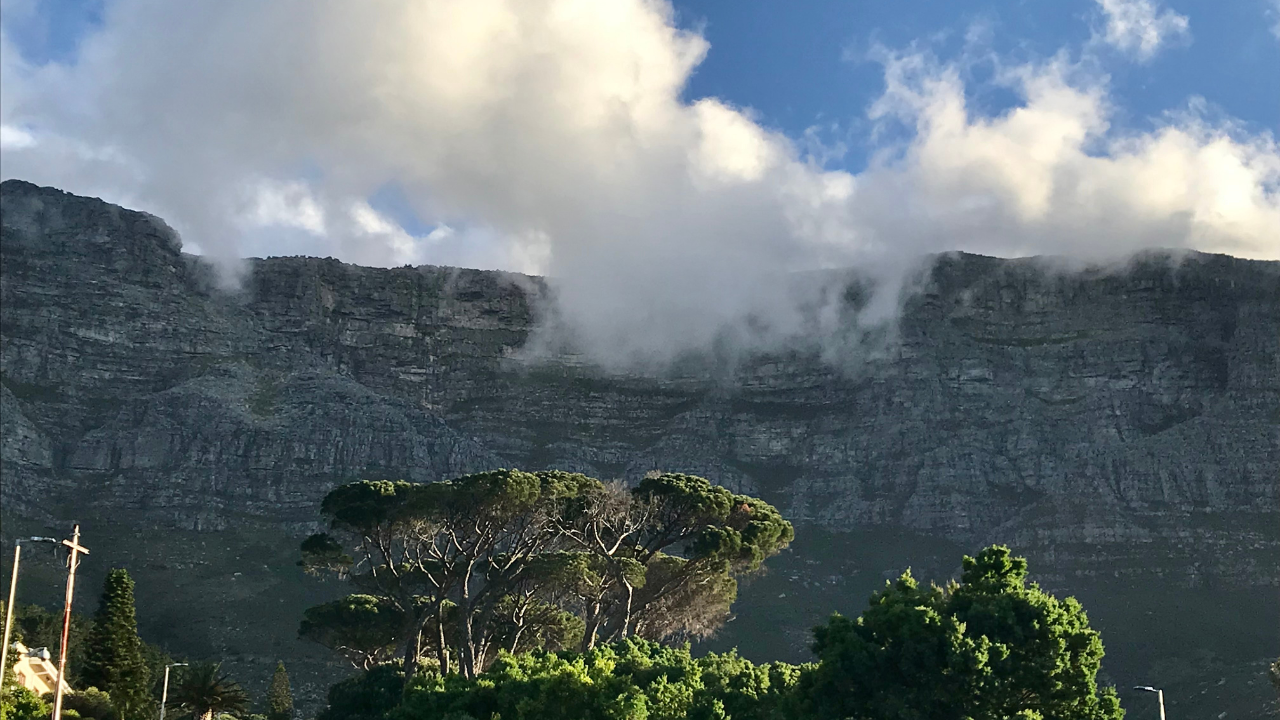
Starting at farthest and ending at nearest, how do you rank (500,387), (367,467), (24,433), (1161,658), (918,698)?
(500,387), (367,467), (24,433), (1161,658), (918,698)

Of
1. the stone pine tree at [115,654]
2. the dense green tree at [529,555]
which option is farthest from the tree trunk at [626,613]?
the stone pine tree at [115,654]

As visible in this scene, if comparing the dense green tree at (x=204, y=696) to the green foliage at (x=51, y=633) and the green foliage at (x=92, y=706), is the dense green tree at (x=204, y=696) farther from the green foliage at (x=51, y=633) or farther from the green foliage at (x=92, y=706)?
the green foliage at (x=51, y=633)

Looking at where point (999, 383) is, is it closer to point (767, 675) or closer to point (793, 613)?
point (793, 613)

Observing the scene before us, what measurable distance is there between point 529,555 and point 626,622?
5496 mm

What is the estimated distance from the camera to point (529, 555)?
56.5 metres

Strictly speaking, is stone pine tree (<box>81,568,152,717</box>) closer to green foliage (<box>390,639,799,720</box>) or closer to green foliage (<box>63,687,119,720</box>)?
green foliage (<box>63,687,119,720</box>)

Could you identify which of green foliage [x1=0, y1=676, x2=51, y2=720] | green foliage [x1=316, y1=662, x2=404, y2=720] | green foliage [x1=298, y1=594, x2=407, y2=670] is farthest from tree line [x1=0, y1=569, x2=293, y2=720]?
green foliage [x1=316, y1=662, x2=404, y2=720]

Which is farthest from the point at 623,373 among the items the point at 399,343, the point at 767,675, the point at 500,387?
the point at 767,675

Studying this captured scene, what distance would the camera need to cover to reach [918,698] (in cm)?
3231

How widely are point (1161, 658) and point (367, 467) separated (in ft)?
293

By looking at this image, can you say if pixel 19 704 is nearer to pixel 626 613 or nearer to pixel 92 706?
pixel 92 706

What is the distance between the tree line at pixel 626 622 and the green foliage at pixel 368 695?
12 cm

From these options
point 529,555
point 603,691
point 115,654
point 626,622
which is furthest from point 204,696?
point 603,691

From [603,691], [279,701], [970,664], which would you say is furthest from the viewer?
[279,701]
